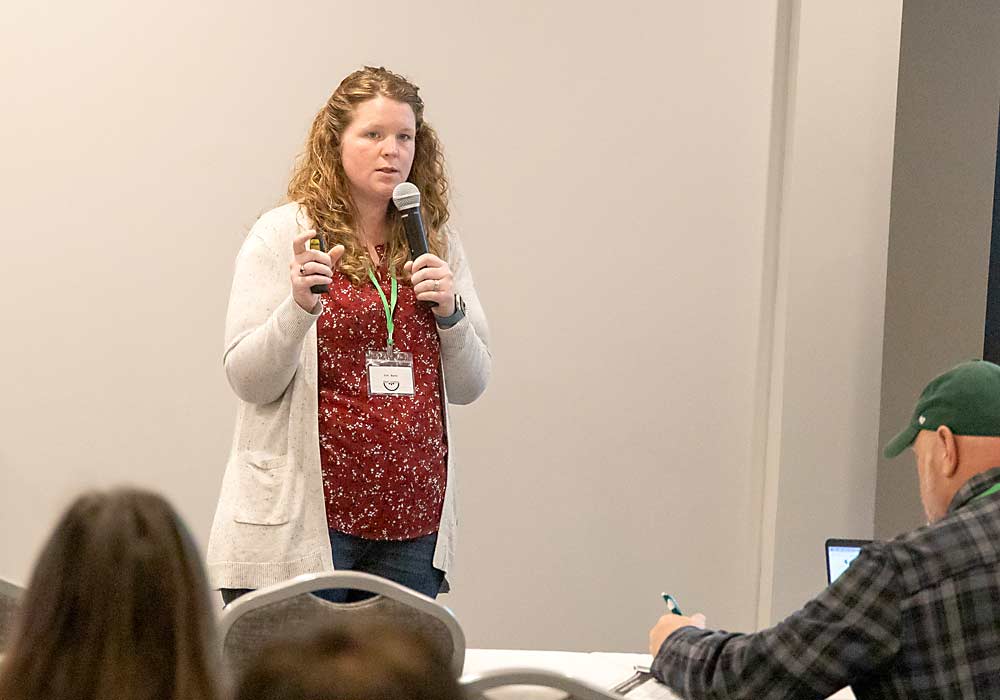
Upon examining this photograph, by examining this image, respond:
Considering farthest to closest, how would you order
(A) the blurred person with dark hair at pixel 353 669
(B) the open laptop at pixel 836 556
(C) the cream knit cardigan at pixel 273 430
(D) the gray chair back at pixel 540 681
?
1. (B) the open laptop at pixel 836 556
2. (C) the cream knit cardigan at pixel 273 430
3. (D) the gray chair back at pixel 540 681
4. (A) the blurred person with dark hair at pixel 353 669

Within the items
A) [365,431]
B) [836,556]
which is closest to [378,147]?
[365,431]

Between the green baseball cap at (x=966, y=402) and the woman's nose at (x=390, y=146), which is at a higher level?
the woman's nose at (x=390, y=146)

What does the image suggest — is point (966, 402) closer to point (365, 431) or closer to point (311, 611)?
point (311, 611)

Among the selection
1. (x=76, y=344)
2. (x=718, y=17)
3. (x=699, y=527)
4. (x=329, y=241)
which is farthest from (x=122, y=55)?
(x=699, y=527)

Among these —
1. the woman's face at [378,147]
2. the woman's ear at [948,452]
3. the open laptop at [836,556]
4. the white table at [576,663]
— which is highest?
the woman's face at [378,147]

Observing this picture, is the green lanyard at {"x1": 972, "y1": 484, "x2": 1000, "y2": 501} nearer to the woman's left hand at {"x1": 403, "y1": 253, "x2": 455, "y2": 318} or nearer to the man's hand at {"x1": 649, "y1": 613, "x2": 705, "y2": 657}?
the man's hand at {"x1": 649, "y1": 613, "x2": 705, "y2": 657}

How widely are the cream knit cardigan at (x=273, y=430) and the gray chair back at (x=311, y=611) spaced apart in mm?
673

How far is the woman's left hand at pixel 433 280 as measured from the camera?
2.51m

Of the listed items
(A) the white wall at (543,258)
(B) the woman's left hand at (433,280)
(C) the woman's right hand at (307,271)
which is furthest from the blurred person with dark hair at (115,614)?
(A) the white wall at (543,258)

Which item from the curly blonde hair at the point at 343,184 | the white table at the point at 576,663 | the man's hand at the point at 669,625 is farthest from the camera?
the curly blonde hair at the point at 343,184

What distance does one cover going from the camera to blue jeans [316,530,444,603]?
2.55m

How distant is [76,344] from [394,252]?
172 centimetres

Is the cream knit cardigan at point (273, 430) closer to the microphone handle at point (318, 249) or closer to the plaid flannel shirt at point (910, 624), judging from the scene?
the microphone handle at point (318, 249)

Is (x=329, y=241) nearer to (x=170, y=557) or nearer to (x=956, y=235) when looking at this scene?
(x=170, y=557)
